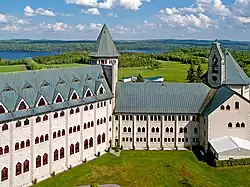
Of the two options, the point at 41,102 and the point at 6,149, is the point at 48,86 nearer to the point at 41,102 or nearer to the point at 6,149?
the point at 41,102

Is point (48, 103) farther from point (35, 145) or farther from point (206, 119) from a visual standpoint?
point (206, 119)

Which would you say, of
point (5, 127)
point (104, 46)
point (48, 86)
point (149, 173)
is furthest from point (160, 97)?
point (5, 127)

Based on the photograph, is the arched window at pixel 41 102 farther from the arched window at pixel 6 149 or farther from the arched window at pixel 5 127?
the arched window at pixel 6 149

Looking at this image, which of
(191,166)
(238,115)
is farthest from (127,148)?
(238,115)

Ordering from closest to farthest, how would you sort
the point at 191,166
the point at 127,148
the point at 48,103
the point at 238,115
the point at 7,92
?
the point at 7,92 → the point at 48,103 → the point at 191,166 → the point at 238,115 → the point at 127,148

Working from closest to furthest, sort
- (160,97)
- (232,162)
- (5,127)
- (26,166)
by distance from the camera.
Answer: (5,127) < (26,166) < (232,162) < (160,97)

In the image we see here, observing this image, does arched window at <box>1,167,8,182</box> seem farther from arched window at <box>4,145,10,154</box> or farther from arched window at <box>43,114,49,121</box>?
arched window at <box>43,114,49,121</box>
